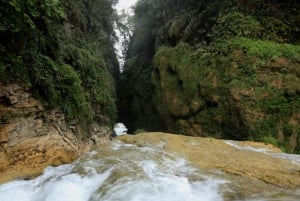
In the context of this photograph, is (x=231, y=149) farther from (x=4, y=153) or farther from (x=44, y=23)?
(x=44, y=23)

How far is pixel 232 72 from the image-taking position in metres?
12.1

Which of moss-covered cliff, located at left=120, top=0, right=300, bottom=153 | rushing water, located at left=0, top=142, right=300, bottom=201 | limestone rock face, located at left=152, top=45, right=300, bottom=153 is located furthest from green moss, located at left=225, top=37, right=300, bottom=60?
rushing water, located at left=0, top=142, right=300, bottom=201

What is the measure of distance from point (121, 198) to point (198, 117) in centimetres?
850

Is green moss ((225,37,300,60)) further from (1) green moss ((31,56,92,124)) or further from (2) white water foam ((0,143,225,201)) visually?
(2) white water foam ((0,143,225,201))

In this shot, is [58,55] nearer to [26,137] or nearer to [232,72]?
[26,137]

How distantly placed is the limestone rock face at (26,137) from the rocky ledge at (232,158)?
7.33ft

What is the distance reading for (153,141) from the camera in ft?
25.8

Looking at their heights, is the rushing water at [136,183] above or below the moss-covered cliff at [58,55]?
below

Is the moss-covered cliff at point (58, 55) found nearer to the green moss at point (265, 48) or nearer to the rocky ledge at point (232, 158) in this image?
the rocky ledge at point (232, 158)

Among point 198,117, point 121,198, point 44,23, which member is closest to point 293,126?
point 198,117

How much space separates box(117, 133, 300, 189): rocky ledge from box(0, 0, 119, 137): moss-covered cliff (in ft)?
10.9

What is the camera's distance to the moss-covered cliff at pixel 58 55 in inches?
347

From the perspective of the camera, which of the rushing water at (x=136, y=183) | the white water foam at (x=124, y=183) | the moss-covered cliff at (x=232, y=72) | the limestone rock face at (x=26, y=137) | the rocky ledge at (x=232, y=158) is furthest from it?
the moss-covered cliff at (x=232, y=72)

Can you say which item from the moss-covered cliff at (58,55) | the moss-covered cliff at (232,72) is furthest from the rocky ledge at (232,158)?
the moss-covered cliff at (58,55)
